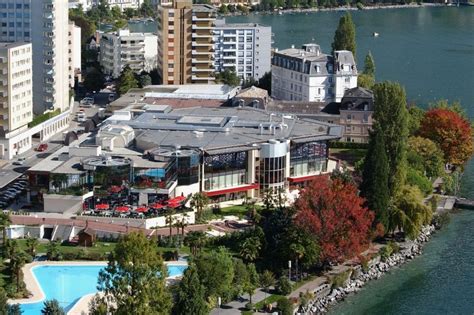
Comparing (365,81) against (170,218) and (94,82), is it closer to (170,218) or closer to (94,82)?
(94,82)

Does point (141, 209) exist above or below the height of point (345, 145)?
below

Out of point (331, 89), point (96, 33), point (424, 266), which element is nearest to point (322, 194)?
point (424, 266)

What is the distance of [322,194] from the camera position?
2050cm

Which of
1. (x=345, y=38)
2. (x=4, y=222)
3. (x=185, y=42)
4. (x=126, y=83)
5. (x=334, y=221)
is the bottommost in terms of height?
(x=4, y=222)

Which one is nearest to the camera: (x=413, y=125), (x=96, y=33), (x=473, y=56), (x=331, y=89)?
(x=413, y=125)

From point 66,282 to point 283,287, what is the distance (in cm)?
416

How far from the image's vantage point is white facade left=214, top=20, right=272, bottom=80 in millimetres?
41062

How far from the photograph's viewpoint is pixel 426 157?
27234 mm

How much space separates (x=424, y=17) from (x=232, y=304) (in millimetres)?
61003

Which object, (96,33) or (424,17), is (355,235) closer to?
(96,33)

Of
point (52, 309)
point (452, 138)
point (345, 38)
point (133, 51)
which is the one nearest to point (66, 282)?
point (52, 309)

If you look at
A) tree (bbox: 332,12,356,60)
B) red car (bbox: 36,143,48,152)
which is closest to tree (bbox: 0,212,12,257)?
red car (bbox: 36,143,48,152)

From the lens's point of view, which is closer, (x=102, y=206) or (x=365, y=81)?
(x=102, y=206)

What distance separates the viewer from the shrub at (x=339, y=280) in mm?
19828
